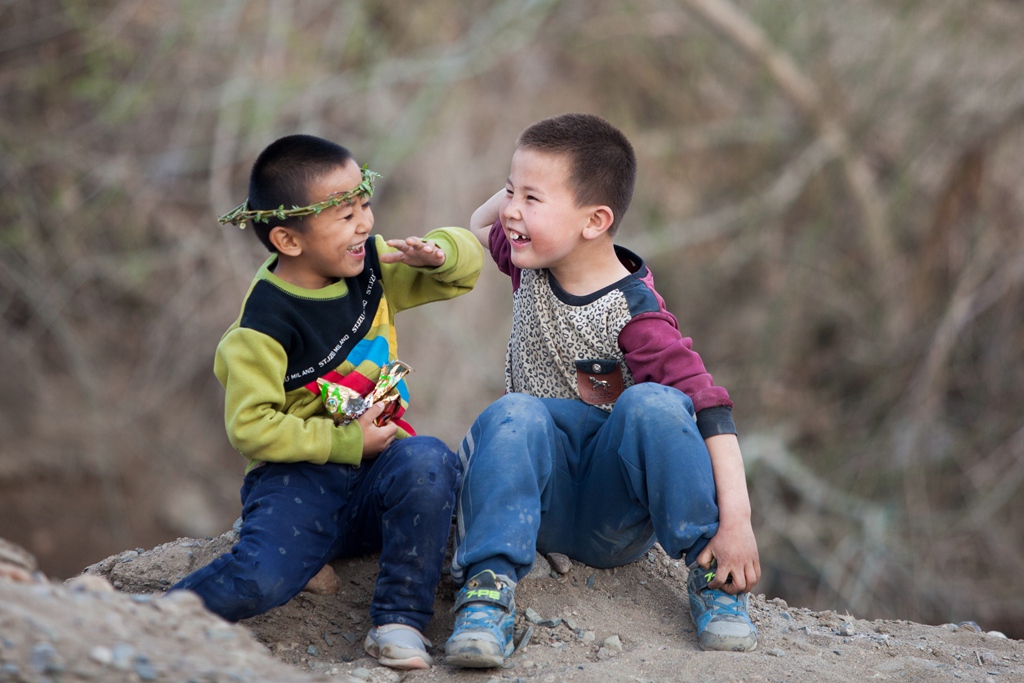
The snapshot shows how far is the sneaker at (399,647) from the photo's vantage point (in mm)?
2416

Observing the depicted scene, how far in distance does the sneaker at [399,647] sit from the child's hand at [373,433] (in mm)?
422

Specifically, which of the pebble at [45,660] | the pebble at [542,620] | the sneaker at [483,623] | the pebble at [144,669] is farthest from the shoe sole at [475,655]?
the pebble at [45,660]

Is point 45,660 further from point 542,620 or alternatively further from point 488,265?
point 488,265

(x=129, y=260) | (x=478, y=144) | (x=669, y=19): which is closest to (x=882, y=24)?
(x=669, y=19)

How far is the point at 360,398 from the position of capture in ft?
8.79

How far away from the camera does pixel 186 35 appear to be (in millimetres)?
6980

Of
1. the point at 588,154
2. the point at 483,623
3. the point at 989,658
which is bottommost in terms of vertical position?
the point at 989,658

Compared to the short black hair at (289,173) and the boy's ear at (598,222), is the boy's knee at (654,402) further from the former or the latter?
the short black hair at (289,173)

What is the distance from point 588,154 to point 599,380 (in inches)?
22.9

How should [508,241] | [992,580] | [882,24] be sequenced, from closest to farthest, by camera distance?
[508,241], [992,580], [882,24]

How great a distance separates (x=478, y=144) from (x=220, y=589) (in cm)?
566

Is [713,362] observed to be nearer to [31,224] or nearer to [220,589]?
[31,224]

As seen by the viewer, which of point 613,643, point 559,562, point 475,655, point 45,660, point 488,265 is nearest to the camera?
point 45,660

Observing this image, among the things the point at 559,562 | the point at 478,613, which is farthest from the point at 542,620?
the point at 478,613
